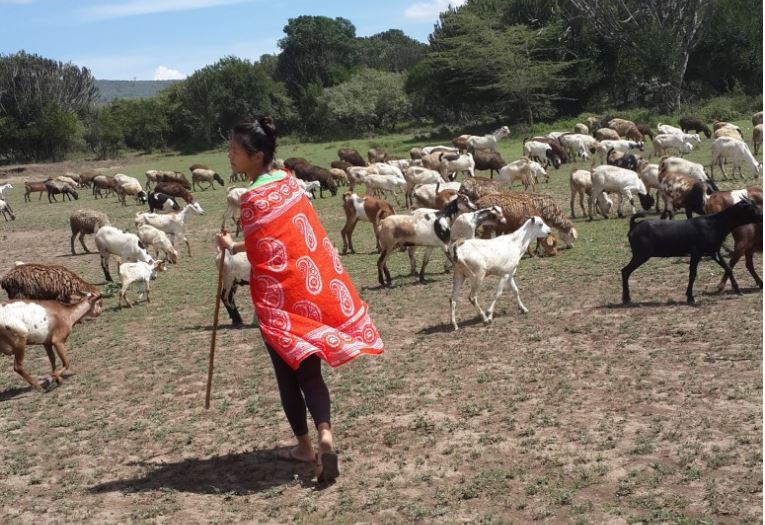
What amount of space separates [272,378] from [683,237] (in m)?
4.84

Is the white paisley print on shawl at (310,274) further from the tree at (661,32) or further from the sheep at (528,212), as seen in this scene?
the tree at (661,32)

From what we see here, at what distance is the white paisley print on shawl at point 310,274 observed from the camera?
210 inches

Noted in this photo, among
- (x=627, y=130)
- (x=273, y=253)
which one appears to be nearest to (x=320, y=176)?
(x=627, y=130)

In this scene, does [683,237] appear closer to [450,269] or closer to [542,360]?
[542,360]

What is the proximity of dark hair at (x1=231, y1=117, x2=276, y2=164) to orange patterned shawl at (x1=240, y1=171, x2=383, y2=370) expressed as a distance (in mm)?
244

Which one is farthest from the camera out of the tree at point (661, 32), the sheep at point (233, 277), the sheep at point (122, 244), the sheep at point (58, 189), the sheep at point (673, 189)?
the tree at point (661, 32)

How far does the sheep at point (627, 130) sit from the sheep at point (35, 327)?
28.3 m

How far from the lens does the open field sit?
206 inches

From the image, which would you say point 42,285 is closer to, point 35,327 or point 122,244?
point 35,327

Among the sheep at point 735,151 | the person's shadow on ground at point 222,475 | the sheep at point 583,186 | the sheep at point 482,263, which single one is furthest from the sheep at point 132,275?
the sheep at point 735,151

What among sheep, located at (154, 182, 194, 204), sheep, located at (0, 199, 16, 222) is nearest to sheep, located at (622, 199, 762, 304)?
sheep, located at (154, 182, 194, 204)

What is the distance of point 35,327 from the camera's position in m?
8.34

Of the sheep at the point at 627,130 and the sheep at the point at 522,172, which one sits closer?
the sheep at the point at 522,172

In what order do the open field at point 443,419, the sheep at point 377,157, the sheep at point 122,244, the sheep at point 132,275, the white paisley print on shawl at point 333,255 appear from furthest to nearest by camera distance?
the sheep at point 377,157
the sheep at point 122,244
the sheep at point 132,275
the white paisley print on shawl at point 333,255
the open field at point 443,419
